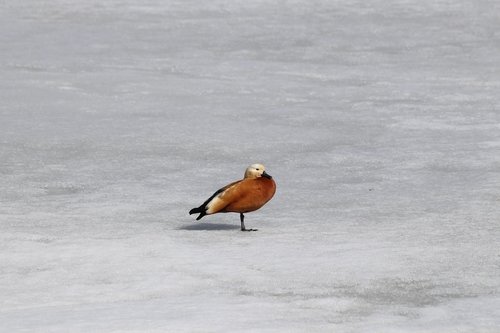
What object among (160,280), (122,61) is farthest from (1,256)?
(122,61)

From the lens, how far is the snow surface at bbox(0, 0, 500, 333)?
6777mm

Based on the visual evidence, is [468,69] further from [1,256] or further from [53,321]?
[53,321]

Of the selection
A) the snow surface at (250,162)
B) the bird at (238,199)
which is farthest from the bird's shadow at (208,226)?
the bird at (238,199)

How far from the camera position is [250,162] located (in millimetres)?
12102

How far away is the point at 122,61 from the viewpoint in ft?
59.9

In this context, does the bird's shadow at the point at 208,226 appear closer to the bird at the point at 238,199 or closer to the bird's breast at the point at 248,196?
the bird at the point at 238,199

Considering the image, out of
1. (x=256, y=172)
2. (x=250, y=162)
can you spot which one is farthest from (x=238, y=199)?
(x=250, y=162)

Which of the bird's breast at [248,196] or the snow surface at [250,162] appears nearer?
the snow surface at [250,162]

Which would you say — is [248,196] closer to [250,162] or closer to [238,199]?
[238,199]

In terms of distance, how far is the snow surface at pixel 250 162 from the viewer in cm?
678

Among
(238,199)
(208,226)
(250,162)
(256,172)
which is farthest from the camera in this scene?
(250,162)

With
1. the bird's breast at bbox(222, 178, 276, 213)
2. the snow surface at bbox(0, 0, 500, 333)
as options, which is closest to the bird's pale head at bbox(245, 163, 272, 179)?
the bird's breast at bbox(222, 178, 276, 213)

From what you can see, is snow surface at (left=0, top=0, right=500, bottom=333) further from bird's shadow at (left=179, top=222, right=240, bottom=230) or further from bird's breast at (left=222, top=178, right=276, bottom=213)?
bird's breast at (left=222, top=178, right=276, bottom=213)

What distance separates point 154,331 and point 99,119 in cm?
847
